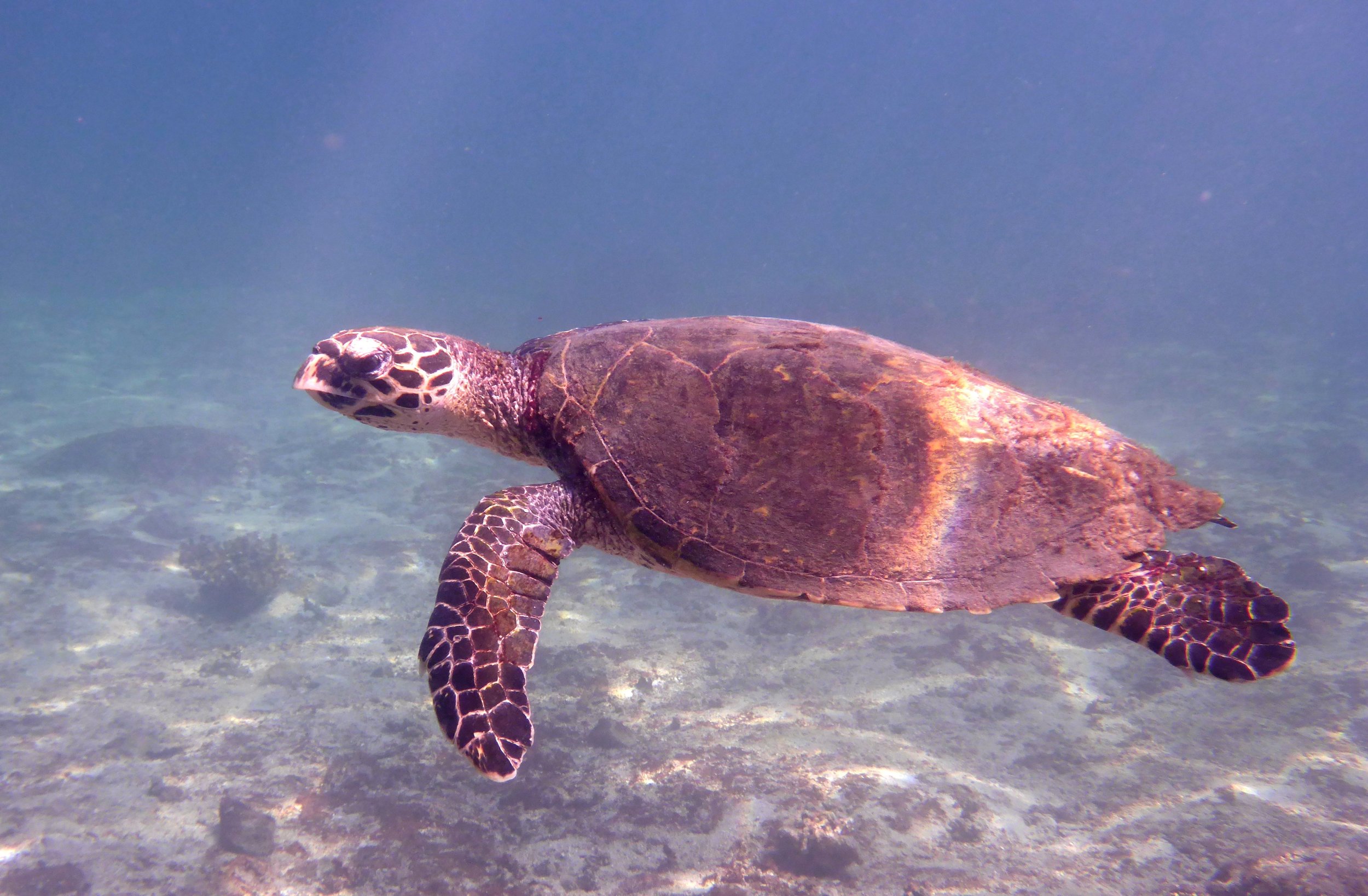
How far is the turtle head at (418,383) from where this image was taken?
4.38 m

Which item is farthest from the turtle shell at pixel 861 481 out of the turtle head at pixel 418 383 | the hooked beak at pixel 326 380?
the hooked beak at pixel 326 380

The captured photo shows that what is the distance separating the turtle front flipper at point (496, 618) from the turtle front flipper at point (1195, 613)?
3.17 m

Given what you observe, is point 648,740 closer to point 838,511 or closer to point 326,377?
point 838,511

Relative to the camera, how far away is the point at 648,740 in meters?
8.31

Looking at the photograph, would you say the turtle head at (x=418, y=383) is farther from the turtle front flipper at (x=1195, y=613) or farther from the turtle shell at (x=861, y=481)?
the turtle front flipper at (x=1195, y=613)

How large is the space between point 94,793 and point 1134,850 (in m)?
12.1

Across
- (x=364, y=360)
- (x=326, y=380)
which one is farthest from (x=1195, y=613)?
(x=326, y=380)

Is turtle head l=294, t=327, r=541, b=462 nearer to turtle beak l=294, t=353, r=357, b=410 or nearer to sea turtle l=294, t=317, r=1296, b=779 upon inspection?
turtle beak l=294, t=353, r=357, b=410

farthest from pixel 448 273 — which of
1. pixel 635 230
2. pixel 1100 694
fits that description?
pixel 1100 694

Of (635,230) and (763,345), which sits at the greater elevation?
(635,230)

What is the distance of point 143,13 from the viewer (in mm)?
103438

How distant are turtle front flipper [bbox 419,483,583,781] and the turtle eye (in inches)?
51.9

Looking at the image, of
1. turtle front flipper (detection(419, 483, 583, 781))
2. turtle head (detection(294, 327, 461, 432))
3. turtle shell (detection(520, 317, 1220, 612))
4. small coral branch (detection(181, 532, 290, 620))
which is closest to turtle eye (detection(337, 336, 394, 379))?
turtle head (detection(294, 327, 461, 432))

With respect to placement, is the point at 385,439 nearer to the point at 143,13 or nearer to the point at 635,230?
the point at 635,230
